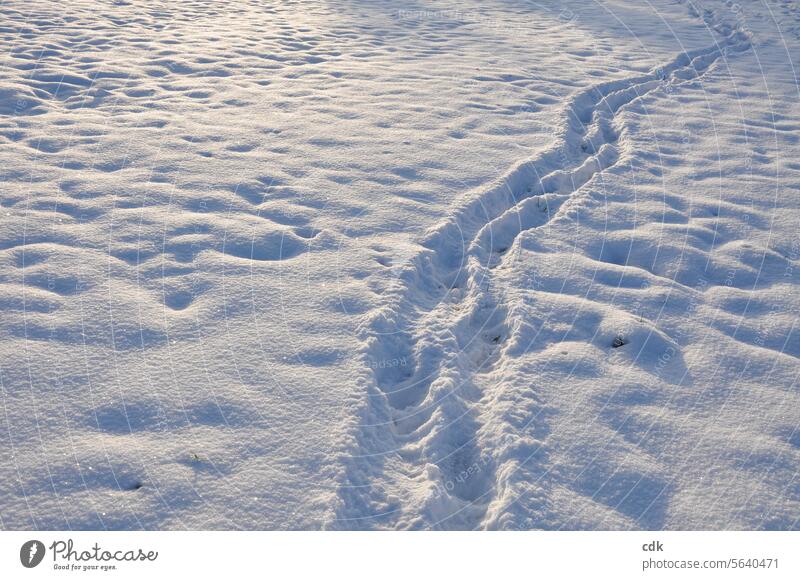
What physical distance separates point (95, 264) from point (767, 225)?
5.90 m

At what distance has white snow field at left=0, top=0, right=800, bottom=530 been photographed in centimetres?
378

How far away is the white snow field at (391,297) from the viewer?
378 centimetres

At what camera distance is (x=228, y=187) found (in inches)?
257
